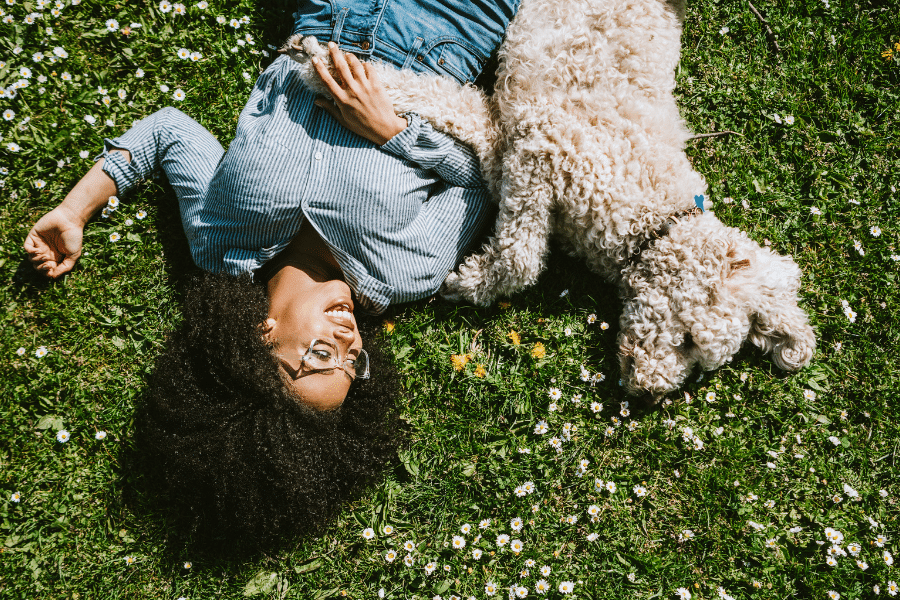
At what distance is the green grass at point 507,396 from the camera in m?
3.34

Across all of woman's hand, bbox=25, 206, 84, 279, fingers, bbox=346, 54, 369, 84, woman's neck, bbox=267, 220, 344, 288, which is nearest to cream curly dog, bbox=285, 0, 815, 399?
fingers, bbox=346, 54, 369, 84

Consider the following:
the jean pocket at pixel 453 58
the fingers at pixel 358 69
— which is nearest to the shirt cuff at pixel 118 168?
the fingers at pixel 358 69

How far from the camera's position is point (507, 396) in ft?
11.7

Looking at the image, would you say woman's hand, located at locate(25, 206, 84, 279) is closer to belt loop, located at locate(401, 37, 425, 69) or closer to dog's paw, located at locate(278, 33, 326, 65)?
dog's paw, located at locate(278, 33, 326, 65)

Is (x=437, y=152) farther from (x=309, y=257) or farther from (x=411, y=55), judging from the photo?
(x=309, y=257)

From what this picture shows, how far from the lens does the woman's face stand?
2854 millimetres

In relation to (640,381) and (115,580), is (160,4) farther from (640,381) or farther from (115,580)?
(640,381)

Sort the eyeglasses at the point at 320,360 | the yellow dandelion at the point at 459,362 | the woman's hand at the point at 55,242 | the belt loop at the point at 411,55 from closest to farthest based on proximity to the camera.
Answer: the eyeglasses at the point at 320,360, the belt loop at the point at 411,55, the woman's hand at the point at 55,242, the yellow dandelion at the point at 459,362

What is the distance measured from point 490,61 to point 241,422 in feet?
8.86

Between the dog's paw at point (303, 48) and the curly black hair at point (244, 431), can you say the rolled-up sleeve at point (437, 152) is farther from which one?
the curly black hair at point (244, 431)

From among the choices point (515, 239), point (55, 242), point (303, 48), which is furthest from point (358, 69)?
point (55, 242)

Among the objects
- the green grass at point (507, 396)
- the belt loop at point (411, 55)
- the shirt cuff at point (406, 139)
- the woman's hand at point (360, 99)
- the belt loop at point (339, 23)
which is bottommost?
the green grass at point (507, 396)

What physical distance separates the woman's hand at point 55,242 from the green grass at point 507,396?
0.11 metres

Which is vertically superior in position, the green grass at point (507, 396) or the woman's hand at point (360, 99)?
the woman's hand at point (360, 99)
